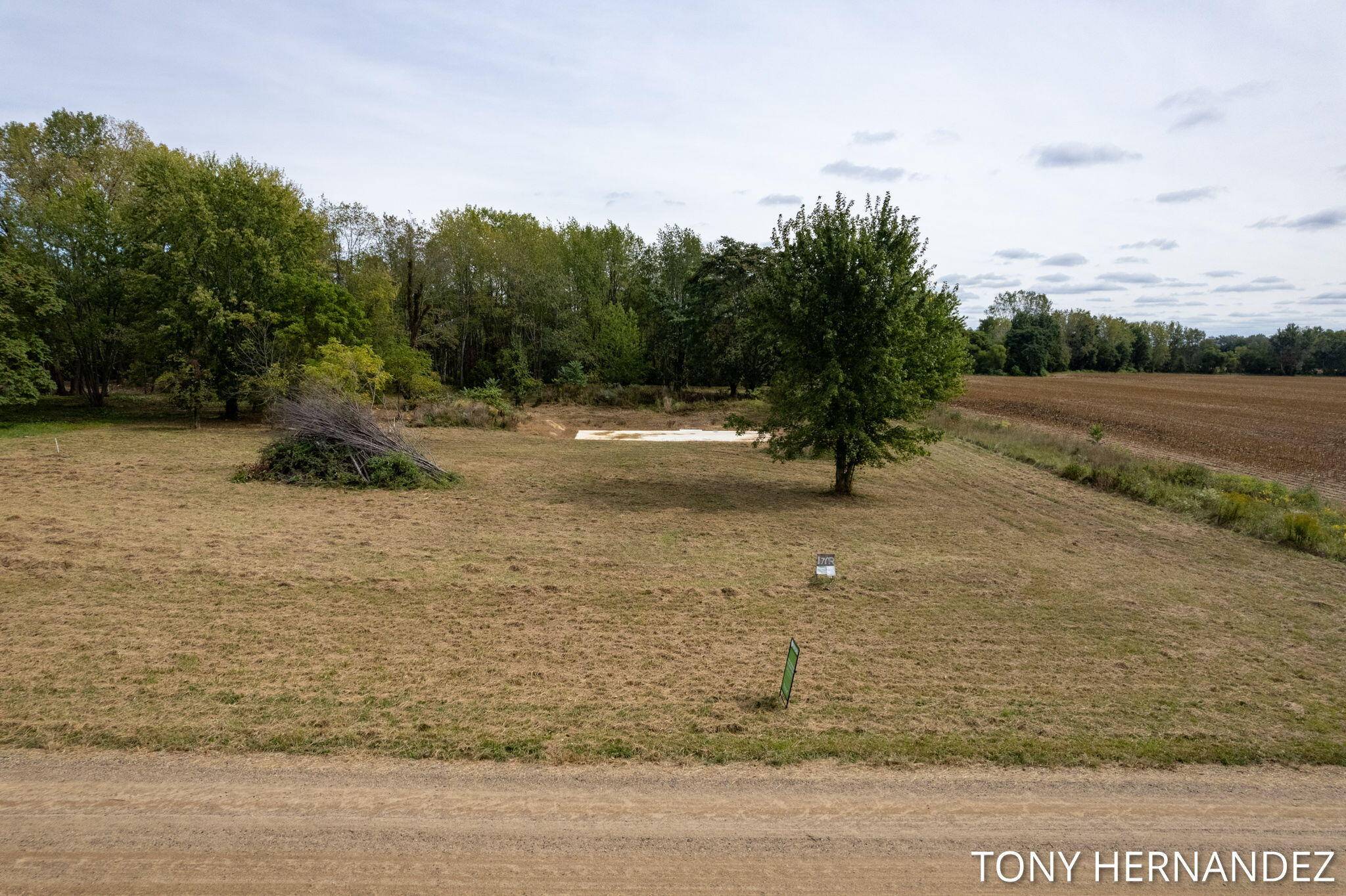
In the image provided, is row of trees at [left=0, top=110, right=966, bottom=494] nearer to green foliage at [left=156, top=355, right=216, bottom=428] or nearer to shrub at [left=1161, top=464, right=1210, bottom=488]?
green foliage at [left=156, top=355, right=216, bottom=428]

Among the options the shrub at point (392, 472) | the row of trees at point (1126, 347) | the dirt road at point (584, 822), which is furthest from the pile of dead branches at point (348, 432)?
the row of trees at point (1126, 347)

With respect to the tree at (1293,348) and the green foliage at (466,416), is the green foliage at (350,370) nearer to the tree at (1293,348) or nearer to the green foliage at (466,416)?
the green foliage at (466,416)

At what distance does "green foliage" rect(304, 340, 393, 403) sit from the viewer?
2466 centimetres

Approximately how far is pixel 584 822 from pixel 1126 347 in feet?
368

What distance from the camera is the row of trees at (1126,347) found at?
83.4m

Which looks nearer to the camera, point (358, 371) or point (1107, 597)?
point (1107, 597)

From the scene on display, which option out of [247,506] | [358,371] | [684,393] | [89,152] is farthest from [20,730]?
[89,152]

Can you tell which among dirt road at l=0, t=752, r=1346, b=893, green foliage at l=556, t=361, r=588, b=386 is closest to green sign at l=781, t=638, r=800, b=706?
dirt road at l=0, t=752, r=1346, b=893

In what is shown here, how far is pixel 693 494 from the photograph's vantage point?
18.6 metres

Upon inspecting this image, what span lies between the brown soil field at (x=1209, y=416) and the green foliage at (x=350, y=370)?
29.9 meters

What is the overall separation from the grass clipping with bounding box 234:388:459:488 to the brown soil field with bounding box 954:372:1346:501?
2583cm

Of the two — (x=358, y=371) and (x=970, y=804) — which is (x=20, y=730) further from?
(x=358, y=371)

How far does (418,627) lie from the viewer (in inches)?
368

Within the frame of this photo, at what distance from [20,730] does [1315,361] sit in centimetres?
11794
